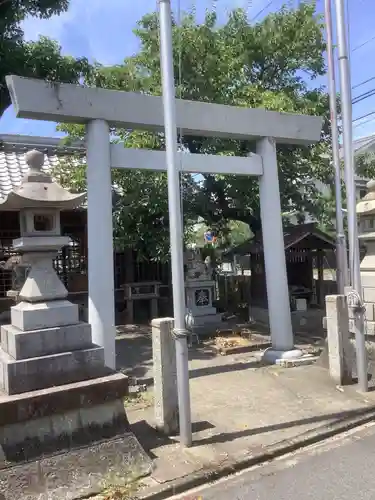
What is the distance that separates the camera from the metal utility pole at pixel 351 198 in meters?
6.68

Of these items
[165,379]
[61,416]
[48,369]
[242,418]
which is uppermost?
[48,369]

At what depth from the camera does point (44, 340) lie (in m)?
→ 4.67

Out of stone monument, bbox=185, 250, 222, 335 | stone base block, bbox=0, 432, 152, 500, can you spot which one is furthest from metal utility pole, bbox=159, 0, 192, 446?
stone monument, bbox=185, 250, 222, 335

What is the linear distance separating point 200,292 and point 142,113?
661cm

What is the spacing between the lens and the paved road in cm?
411

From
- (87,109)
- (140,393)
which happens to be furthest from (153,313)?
(87,109)

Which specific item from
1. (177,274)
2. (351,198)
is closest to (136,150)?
(177,274)

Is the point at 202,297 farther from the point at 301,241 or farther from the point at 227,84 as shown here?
the point at 227,84

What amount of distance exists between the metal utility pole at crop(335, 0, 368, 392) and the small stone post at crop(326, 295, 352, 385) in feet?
1.10

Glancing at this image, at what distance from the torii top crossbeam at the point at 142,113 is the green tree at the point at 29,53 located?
54.0 inches

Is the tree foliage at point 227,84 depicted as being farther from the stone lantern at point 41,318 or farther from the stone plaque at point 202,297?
the stone lantern at point 41,318

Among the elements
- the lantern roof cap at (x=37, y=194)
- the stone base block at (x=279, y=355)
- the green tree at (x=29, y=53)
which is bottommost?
the stone base block at (x=279, y=355)

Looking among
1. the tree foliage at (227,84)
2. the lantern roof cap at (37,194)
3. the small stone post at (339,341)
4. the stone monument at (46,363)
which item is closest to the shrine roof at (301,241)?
the tree foliage at (227,84)

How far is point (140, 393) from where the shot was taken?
696 centimetres
